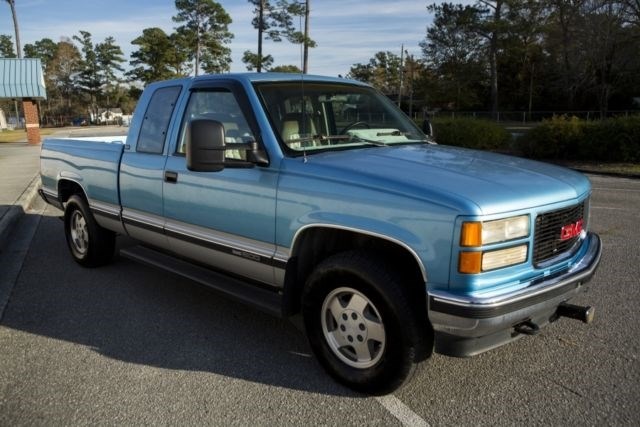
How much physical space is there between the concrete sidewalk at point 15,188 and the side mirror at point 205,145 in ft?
16.5

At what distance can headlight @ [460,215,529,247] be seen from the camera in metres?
2.80

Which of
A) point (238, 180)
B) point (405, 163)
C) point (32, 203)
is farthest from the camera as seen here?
point (32, 203)

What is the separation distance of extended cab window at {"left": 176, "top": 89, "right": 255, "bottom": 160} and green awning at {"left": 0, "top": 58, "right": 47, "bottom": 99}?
83.3ft

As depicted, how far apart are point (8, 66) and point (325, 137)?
2834 centimetres

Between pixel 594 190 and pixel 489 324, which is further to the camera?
pixel 594 190

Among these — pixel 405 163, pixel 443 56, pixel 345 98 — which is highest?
pixel 443 56

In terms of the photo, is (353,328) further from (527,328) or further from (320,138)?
(320,138)

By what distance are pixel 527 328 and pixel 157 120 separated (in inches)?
135

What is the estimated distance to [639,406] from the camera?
3152 millimetres

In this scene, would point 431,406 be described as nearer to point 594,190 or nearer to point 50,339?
point 50,339

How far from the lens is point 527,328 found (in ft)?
10.2

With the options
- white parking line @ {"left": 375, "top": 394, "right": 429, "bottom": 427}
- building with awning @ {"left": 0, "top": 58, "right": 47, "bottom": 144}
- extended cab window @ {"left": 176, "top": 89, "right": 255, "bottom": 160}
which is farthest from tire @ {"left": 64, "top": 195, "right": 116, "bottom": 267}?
building with awning @ {"left": 0, "top": 58, "right": 47, "bottom": 144}

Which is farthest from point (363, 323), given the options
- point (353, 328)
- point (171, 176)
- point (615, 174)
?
point (615, 174)

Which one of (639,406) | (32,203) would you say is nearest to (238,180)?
(639,406)
